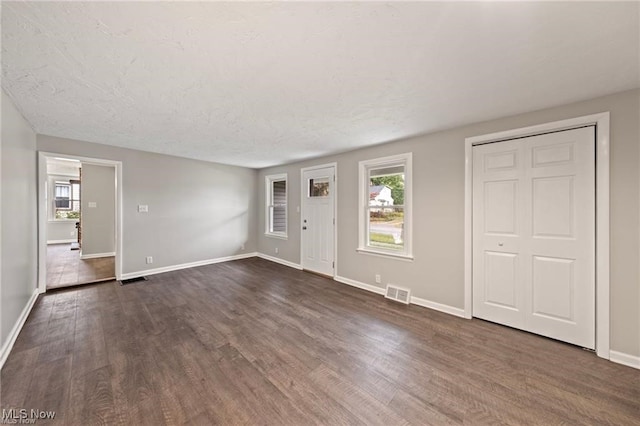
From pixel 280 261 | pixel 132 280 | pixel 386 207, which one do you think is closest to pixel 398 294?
pixel 386 207

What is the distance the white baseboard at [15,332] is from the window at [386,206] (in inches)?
157

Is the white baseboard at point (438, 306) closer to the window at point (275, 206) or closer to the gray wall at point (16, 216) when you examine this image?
the window at point (275, 206)

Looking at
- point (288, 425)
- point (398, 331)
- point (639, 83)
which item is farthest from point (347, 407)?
point (639, 83)

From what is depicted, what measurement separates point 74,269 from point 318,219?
5179 mm

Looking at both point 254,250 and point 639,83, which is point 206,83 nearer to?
point 639,83

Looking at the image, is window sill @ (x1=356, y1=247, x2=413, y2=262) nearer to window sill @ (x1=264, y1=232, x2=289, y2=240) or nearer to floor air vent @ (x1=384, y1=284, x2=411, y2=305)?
floor air vent @ (x1=384, y1=284, x2=411, y2=305)

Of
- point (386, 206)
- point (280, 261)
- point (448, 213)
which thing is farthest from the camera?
point (280, 261)

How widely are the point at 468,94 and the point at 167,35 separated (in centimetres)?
239

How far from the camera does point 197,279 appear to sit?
4.41 meters

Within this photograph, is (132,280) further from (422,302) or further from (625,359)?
(625,359)

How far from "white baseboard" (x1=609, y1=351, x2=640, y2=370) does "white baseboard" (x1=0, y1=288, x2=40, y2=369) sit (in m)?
5.20

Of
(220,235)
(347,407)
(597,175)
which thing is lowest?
(347,407)

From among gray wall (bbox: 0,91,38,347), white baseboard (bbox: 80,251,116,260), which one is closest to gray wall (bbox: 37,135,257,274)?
gray wall (bbox: 0,91,38,347)

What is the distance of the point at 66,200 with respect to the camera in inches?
332
